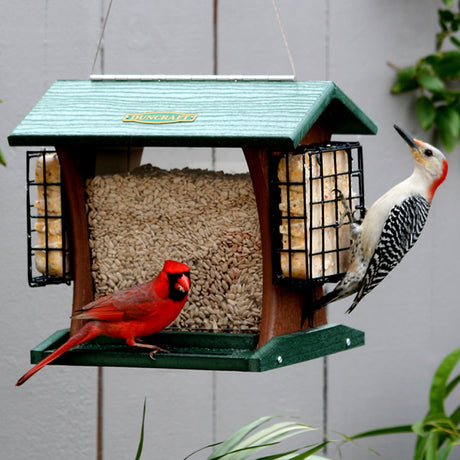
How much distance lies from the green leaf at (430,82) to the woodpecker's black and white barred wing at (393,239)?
127 cm

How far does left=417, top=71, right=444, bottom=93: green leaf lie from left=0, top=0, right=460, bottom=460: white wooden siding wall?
0.11 meters

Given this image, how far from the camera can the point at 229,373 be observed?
368 cm

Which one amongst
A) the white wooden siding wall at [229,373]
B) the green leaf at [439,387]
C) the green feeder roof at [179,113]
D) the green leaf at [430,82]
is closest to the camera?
the green feeder roof at [179,113]

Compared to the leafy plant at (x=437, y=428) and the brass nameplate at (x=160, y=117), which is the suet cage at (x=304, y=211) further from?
the leafy plant at (x=437, y=428)

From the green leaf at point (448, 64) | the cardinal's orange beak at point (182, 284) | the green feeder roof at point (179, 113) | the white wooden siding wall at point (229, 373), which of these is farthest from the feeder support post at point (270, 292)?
the green leaf at point (448, 64)

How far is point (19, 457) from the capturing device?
138 inches

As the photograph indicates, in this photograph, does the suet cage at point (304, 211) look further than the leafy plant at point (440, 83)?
No

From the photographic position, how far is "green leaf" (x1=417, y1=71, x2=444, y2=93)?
12.1 ft

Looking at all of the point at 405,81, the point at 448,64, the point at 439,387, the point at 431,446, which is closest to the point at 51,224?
the point at 431,446

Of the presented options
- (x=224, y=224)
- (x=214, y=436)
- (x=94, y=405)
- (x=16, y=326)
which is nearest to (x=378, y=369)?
(x=214, y=436)

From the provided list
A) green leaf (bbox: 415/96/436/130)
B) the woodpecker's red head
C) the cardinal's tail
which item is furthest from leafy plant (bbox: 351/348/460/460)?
green leaf (bbox: 415/96/436/130)

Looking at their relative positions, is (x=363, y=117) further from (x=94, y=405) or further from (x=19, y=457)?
(x=19, y=457)

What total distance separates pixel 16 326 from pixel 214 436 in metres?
0.90

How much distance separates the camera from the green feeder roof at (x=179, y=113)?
2012 mm
